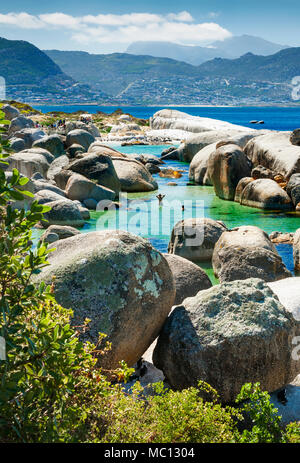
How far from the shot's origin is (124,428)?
3830 mm

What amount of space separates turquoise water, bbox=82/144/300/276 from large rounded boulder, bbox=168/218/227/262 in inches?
22.1

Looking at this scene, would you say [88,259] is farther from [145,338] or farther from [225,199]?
[225,199]

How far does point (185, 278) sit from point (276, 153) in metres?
17.8

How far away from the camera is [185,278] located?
29.9 feet

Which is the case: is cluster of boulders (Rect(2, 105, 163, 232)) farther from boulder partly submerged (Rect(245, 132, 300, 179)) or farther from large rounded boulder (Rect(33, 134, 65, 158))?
boulder partly submerged (Rect(245, 132, 300, 179))

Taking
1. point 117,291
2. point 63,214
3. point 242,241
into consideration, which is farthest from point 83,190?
point 117,291

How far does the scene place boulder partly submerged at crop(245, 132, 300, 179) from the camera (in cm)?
2366

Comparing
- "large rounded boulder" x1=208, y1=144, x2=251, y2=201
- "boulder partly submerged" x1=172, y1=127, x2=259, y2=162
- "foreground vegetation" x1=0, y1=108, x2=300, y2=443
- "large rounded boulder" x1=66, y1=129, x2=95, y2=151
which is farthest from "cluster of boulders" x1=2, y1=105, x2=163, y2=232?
"foreground vegetation" x1=0, y1=108, x2=300, y2=443

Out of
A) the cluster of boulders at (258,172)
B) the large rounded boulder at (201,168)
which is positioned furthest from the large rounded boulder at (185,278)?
the large rounded boulder at (201,168)

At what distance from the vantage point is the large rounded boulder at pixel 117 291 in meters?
5.49

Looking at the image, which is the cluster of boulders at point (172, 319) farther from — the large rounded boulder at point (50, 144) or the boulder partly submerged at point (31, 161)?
the large rounded boulder at point (50, 144)

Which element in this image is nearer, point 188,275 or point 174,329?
point 174,329

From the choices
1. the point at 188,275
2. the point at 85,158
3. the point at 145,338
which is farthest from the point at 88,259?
the point at 85,158

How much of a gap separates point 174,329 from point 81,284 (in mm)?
1215
